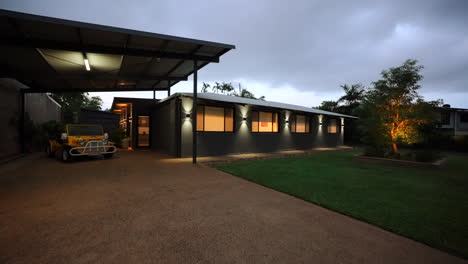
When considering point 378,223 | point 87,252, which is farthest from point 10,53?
point 378,223

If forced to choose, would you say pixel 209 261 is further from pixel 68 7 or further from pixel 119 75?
pixel 68 7

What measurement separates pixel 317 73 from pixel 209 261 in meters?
40.6

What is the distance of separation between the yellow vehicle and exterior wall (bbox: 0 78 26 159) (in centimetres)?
228

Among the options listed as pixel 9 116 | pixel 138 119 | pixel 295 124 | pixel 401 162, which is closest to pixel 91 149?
pixel 9 116

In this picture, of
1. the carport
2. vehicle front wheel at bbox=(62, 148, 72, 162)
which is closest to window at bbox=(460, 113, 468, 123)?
the carport

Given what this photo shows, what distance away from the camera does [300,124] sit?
1464 centimetres

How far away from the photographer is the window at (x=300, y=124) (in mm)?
13992

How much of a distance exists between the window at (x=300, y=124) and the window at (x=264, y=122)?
1693mm

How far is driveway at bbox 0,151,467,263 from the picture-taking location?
1985 millimetres

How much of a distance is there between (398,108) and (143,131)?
16422 mm

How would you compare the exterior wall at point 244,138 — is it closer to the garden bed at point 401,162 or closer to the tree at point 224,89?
the garden bed at point 401,162

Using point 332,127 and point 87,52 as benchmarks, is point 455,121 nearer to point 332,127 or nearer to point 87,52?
point 332,127

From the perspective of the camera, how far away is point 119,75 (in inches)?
399

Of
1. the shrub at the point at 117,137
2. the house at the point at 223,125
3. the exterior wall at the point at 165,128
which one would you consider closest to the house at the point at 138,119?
the house at the point at 223,125
